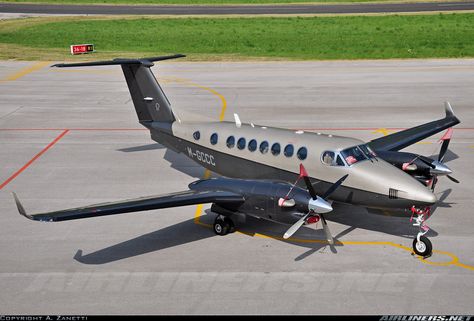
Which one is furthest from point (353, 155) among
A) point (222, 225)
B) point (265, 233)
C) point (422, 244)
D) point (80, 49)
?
point (80, 49)

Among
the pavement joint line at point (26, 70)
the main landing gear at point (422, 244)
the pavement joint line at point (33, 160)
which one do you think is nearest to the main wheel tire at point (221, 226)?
the main landing gear at point (422, 244)

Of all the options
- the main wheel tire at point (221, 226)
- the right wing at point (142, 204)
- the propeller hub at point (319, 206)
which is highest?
→ the propeller hub at point (319, 206)

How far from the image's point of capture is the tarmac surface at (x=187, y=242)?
1725 cm

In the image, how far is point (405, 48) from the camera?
63656mm

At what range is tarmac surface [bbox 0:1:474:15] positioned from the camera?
92.2 metres

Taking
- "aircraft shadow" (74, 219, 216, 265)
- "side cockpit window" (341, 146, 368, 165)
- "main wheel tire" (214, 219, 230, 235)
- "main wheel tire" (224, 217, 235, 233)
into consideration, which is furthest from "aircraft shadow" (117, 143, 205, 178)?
"side cockpit window" (341, 146, 368, 165)

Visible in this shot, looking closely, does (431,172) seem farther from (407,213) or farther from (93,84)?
(93,84)

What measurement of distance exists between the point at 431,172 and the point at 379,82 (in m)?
26.8

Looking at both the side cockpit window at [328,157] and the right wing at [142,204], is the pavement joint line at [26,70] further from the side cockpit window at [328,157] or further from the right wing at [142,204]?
the side cockpit window at [328,157]

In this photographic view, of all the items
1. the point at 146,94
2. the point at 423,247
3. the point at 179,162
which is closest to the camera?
the point at 423,247

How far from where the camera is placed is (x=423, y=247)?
1958 centimetres

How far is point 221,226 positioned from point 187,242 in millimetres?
1280

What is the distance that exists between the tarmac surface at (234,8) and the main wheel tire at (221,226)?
7455cm

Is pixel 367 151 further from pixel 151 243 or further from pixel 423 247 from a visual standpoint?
pixel 151 243
